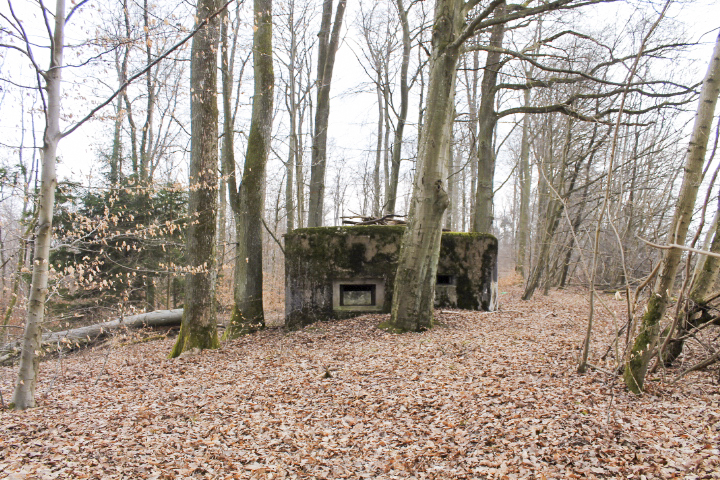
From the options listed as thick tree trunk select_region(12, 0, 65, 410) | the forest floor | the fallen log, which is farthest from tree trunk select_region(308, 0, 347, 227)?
thick tree trunk select_region(12, 0, 65, 410)

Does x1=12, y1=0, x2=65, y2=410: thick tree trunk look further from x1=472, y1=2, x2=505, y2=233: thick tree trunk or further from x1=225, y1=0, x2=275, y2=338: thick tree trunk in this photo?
x1=472, y1=2, x2=505, y2=233: thick tree trunk

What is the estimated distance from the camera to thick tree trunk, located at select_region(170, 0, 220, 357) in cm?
649

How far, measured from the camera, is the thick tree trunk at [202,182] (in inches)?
256

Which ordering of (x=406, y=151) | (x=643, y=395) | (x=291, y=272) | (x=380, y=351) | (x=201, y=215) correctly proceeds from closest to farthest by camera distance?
(x=643, y=395) < (x=380, y=351) < (x=201, y=215) < (x=291, y=272) < (x=406, y=151)

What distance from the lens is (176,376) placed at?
5613 mm

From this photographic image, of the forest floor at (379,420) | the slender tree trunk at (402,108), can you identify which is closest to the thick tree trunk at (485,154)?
the slender tree trunk at (402,108)

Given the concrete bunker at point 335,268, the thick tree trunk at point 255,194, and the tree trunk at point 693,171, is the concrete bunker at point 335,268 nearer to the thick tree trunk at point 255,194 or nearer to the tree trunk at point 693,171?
the thick tree trunk at point 255,194

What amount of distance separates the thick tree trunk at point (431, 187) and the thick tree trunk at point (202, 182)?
3.13 metres

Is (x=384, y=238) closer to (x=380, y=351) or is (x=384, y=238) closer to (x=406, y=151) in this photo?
(x=380, y=351)

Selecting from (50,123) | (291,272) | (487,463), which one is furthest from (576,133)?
(50,123)

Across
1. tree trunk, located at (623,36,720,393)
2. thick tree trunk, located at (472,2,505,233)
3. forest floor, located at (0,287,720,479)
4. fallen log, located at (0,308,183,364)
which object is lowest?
fallen log, located at (0,308,183,364)

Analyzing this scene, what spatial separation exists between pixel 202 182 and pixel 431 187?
358cm

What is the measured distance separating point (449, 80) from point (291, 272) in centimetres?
475

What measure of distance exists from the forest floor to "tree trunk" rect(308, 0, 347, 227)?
Answer: 6.75 metres
